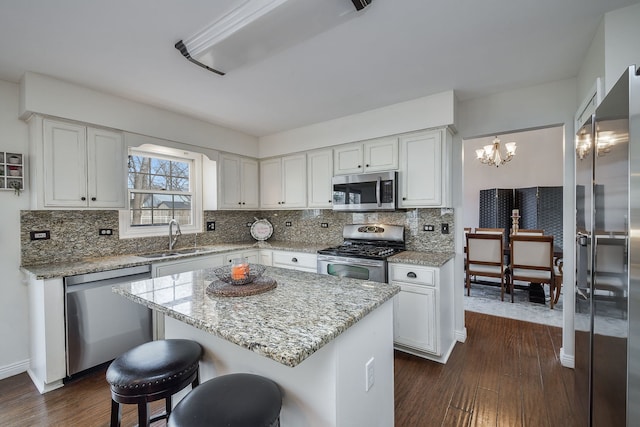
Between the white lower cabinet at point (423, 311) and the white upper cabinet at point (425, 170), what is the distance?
2.20 feet

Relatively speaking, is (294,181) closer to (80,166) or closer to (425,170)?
(425,170)

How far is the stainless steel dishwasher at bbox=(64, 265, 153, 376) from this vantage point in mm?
2143

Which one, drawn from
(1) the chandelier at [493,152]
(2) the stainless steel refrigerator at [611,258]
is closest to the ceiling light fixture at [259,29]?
(2) the stainless steel refrigerator at [611,258]

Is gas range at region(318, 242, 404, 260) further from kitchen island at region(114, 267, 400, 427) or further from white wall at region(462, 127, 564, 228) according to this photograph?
white wall at region(462, 127, 564, 228)

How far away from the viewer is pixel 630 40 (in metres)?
1.53

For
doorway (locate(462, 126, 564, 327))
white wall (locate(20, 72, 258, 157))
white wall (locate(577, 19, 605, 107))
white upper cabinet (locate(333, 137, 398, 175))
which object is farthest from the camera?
doorway (locate(462, 126, 564, 327))

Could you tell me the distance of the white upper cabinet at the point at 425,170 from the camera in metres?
2.66

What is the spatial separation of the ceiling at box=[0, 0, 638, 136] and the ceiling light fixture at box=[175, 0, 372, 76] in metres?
0.07

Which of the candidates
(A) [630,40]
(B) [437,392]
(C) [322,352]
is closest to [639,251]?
(C) [322,352]

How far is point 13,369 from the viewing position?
2293 mm

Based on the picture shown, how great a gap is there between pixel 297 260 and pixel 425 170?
1766 millimetres

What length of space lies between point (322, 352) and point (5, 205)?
291cm

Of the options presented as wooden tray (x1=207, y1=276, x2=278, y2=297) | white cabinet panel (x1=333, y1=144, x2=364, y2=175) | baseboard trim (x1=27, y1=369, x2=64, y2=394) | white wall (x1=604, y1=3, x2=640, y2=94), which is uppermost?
white wall (x1=604, y1=3, x2=640, y2=94)

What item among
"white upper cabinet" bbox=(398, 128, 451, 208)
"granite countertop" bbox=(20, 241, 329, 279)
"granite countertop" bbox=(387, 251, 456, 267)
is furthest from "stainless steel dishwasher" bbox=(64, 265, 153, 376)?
"white upper cabinet" bbox=(398, 128, 451, 208)
